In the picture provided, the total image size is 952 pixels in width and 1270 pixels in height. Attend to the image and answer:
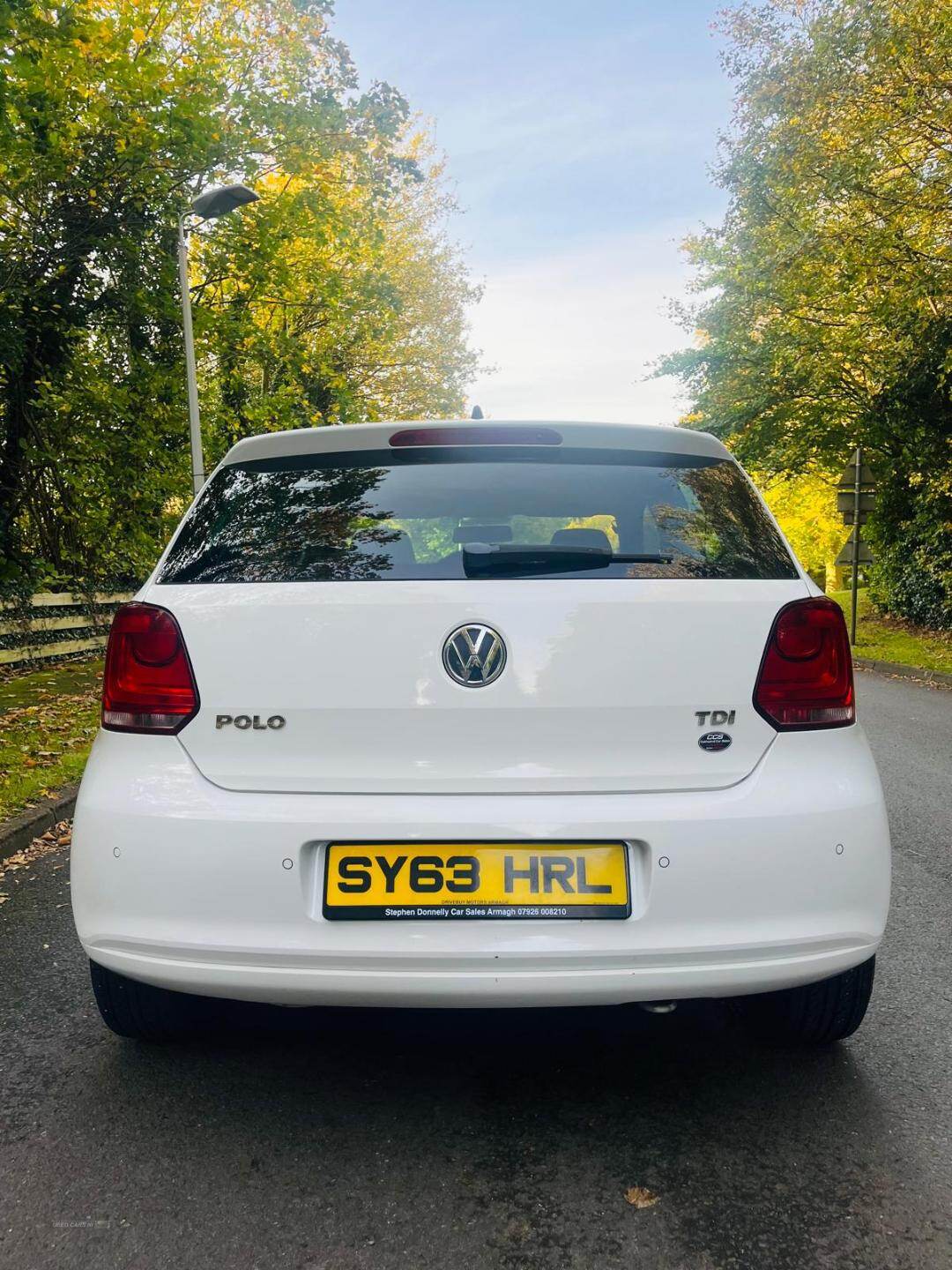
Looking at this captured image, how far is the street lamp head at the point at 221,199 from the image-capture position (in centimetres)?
1470

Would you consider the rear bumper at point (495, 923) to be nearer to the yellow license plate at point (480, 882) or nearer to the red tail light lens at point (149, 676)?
the yellow license plate at point (480, 882)

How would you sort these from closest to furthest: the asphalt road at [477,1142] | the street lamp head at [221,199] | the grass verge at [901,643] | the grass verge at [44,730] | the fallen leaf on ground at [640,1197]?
the asphalt road at [477,1142] < the fallen leaf on ground at [640,1197] < the grass verge at [44,730] < the street lamp head at [221,199] < the grass verge at [901,643]

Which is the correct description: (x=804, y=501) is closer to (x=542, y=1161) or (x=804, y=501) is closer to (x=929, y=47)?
(x=929, y=47)

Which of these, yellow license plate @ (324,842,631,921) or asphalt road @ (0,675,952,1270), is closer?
asphalt road @ (0,675,952,1270)

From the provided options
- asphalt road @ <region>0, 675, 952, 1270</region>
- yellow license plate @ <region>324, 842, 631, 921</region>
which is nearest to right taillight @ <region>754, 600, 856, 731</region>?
yellow license plate @ <region>324, 842, 631, 921</region>

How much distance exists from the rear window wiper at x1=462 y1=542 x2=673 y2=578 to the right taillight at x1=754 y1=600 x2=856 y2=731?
0.33 metres

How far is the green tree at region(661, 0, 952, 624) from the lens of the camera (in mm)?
13016

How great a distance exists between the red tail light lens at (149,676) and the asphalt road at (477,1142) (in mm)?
964

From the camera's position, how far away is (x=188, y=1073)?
9.66 ft

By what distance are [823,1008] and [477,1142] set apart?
98 cm

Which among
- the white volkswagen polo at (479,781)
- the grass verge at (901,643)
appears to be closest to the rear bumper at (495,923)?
the white volkswagen polo at (479,781)

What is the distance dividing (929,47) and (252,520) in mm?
12607

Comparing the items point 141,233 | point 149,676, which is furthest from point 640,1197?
point 141,233

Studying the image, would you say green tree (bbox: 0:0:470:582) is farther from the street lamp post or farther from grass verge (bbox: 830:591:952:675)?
grass verge (bbox: 830:591:952:675)
